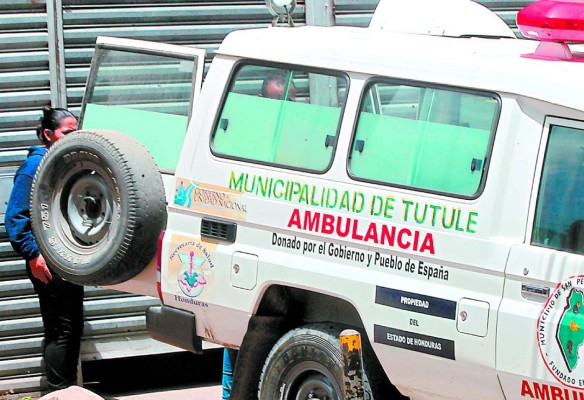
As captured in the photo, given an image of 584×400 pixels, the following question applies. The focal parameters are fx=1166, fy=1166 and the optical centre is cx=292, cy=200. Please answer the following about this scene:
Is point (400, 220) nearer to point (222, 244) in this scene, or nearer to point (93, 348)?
point (222, 244)

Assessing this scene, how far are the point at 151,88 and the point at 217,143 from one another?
0.98 m

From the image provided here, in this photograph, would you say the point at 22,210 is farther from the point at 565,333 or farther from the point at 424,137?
the point at 565,333

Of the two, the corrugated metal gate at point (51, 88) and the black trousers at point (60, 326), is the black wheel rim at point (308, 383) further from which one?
the corrugated metal gate at point (51, 88)

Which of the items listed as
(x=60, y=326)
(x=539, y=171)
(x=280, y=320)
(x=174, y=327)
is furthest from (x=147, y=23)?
(x=539, y=171)

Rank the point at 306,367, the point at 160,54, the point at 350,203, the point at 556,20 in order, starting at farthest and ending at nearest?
the point at 160,54 → the point at 306,367 → the point at 350,203 → the point at 556,20

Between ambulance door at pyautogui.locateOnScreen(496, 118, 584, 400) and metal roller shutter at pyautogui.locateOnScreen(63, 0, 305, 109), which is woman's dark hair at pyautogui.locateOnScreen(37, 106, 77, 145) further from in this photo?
ambulance door at pyautogui.locateOnScreen(496, 118, 584, 400)

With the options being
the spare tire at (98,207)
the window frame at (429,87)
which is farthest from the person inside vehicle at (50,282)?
the window frame at (429,87)

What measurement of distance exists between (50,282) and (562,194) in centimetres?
406

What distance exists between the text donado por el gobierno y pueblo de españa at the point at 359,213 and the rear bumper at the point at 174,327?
0.79 metres

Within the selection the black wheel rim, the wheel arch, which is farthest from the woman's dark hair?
the black wheel rim

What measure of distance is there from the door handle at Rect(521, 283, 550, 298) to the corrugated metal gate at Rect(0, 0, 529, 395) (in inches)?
169

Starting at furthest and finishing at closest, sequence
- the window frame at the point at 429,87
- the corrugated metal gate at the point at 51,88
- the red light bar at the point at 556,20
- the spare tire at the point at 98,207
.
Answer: the corrugated metal gate at the point at 51,88 < the spare tire at the point at 98,207 < the red light bar at the point at 556,20 < the window frame at the point at 429,87

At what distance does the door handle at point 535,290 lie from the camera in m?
4.95

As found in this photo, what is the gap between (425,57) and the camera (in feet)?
17.9
